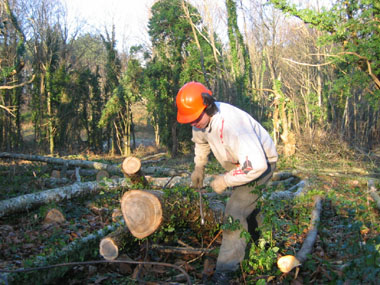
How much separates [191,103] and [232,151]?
65 cm

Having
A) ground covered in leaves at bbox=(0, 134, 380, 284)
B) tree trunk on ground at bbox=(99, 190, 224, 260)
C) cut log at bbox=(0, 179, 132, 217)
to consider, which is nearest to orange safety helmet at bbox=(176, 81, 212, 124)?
tree trunk on ground at bbox=(99, 190, 224, 260)

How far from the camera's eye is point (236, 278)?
11.2 feet

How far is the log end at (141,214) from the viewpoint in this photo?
12.1 ft

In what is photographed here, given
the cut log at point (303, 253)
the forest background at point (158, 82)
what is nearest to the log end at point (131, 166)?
the cut log at point (303, 253)

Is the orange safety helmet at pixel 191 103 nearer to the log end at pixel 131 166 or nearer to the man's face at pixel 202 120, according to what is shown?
the man's face at pixel 202 120

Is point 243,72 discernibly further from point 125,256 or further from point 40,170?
point 125,256

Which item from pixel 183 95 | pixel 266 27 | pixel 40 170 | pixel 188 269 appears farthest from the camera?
pixel 266 27

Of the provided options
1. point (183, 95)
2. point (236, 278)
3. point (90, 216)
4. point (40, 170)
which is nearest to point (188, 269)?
point (236, 278)

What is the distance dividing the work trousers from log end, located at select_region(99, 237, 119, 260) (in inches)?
44.9

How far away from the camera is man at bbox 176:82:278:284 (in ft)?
10.4

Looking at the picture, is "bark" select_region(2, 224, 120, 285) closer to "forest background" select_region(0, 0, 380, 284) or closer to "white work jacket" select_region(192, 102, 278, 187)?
"white work jacket" select_region(192, 102, 278, 187)

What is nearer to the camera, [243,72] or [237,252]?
[237,252]

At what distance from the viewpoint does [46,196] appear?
18.7 ft

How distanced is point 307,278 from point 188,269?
1.31m
